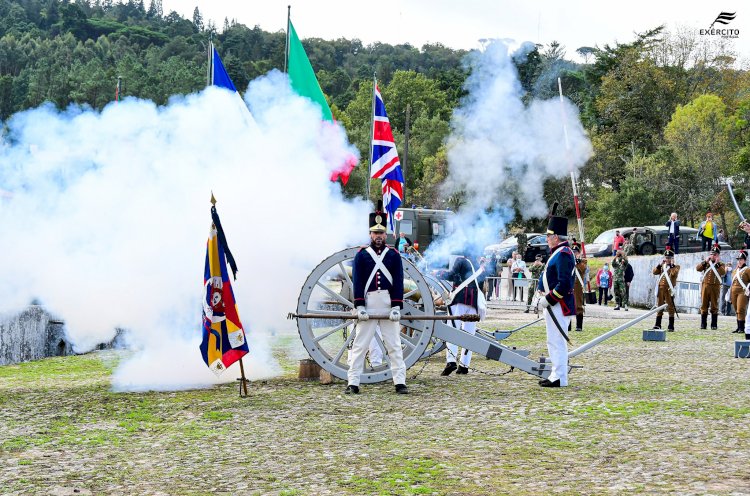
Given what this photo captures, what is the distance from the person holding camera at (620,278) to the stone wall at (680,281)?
1157 millimetres

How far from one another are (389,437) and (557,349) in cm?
392

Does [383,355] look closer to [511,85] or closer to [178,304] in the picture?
[178,304]

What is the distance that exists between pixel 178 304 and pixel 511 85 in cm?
1117

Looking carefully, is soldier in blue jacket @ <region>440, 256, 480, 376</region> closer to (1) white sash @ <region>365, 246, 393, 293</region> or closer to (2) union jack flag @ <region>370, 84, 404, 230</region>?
(1) white sash @ <region>365, 246, 393, 293</region>

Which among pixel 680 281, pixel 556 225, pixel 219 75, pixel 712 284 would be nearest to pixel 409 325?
pixel 556 225

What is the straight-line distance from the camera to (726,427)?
8.67m

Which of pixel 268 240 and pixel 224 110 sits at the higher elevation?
pixel 224 110

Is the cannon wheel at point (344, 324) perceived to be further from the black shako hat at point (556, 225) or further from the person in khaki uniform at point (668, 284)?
the person in khaki uniform at point (668, 284)

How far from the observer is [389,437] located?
837 cm

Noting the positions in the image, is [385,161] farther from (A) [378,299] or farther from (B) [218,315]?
(B) [218,315]

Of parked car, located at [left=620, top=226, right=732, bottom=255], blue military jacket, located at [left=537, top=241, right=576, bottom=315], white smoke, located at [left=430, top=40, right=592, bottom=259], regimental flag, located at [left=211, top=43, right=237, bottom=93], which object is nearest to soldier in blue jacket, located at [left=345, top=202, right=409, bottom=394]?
blue military jacket, located at [left=537, top=241, right=576, bottom=315]

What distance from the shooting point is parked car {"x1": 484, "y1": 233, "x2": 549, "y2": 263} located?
33.3 m

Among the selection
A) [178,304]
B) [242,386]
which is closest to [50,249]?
[178,304]

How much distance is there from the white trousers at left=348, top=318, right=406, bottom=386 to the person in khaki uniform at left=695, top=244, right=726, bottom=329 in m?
14.0
